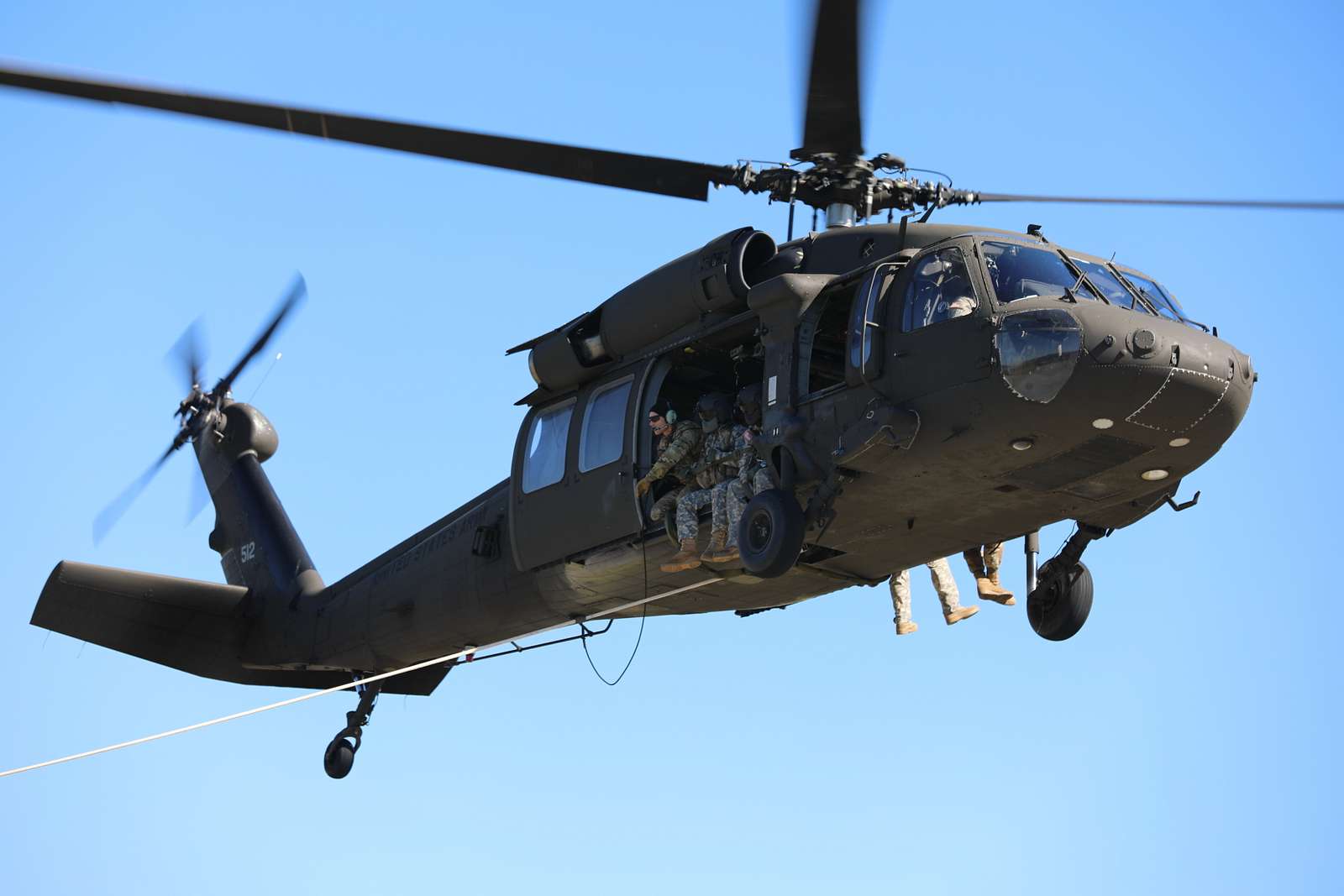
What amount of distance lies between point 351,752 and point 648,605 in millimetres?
4674

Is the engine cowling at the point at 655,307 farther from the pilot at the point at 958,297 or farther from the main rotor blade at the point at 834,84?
the pilot at the point at 958,297

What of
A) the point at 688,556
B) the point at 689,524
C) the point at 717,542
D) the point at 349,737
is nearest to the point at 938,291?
the point at 717,542

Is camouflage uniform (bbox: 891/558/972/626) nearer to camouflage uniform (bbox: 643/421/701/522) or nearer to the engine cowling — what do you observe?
camouflage uniform (bbox: 643/421/701/522)

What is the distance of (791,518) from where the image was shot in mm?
12461

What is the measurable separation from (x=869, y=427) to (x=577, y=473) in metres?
3.43

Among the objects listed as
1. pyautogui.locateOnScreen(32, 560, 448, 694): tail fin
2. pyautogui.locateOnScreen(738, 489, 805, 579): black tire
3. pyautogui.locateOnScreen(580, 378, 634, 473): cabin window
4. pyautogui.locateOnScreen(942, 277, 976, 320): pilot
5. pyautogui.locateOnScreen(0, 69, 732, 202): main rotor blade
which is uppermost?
pyautogui.locateOnScreen(0, 69, 732, 202): main rotor blade

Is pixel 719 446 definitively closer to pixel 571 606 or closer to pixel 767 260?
pixel 767 260

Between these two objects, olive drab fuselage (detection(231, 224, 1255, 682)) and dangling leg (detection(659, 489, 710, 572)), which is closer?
olive drab fuselage (detection(231, 224, 1255, 682))

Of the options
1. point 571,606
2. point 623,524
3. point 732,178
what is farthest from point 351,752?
point 732,178

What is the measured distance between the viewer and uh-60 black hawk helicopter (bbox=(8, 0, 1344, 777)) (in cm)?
1152

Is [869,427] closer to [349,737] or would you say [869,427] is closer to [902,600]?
[902,600]

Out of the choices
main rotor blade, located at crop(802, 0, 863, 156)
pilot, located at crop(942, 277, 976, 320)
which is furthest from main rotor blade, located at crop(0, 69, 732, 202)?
pilot, located at crop(942, 277, 976, 320)

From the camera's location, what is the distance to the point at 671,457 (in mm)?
13789

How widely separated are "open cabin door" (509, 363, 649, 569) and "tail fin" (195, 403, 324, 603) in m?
4.72
